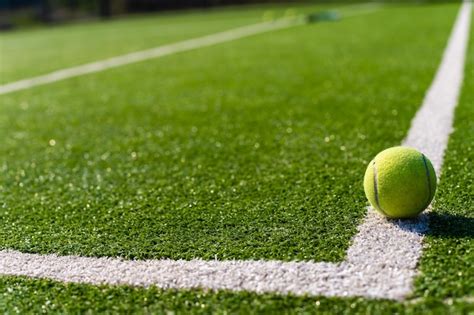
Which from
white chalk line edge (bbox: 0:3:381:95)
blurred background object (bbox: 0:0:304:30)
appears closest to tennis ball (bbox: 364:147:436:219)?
white chalk line edge (bbox: 0:3:381:95)

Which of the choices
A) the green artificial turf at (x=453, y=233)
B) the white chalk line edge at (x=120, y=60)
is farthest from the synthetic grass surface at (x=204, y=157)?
the white chalk line edge at (x=120, y=60)

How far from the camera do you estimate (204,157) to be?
3941mm

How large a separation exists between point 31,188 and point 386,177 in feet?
6.67

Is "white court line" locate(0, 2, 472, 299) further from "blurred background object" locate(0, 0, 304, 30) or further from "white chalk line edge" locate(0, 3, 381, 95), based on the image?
"blurred background object" locate(0, 0, 304, 30)

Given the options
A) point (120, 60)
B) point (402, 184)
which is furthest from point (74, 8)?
point (402, 184)

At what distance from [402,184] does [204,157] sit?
5.45 feet

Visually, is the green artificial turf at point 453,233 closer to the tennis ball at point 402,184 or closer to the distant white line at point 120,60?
the tennis ball at point 402,184

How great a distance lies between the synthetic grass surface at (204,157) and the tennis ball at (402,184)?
163 millimetres

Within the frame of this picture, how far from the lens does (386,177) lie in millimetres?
2572

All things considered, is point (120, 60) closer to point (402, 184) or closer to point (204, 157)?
point (204, 157)

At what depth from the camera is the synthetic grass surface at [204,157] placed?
2.64m

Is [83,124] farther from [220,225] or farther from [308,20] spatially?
[308,20]

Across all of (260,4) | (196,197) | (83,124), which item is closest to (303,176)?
(196,197)

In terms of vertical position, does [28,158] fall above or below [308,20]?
above
